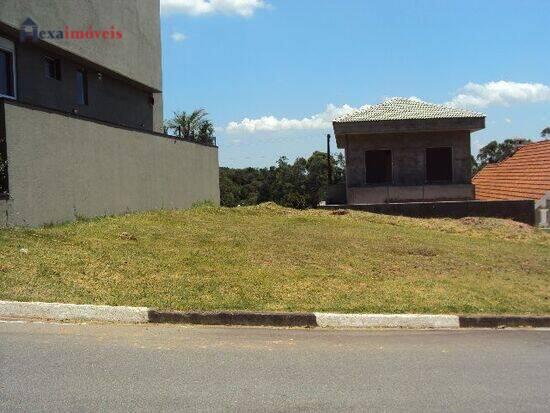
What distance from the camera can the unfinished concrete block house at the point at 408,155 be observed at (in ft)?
81.7

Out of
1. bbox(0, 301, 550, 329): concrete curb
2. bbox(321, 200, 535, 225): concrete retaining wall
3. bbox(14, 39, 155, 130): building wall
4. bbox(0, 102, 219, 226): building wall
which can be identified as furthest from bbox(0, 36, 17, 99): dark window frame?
bbox(321, 200, 535, 225): concrete retaining wall

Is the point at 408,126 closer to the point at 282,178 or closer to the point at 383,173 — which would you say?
the point at 383,173

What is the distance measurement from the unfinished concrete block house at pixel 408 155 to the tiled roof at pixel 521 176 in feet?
10.8

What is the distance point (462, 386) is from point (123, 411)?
288 centimetres

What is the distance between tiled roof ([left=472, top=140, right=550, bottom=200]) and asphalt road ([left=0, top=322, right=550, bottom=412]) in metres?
20.0

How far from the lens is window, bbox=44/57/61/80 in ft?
52.9

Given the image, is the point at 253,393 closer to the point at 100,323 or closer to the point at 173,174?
the point at 100,323

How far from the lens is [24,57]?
14.8 meters

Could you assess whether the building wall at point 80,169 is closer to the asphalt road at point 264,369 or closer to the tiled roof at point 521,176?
the asphalt road at point 264,369

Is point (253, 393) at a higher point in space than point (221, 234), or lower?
lower

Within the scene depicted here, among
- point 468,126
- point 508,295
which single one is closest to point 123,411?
point 508,295

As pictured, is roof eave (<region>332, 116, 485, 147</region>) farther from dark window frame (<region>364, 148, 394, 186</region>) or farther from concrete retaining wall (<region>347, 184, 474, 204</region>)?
concrete retaining wall (<region>347, 184, 474, 204</region>)

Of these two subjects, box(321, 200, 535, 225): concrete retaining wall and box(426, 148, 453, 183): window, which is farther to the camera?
box(426, 148, 453, 183): window

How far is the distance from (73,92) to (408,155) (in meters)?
14.2
